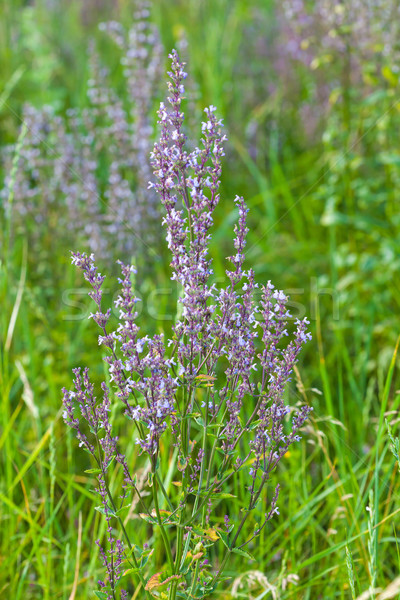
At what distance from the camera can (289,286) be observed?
13.0 ft

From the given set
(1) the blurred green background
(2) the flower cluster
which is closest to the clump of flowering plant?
(1) the blurred green background

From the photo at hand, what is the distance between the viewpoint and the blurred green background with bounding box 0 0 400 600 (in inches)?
78.5

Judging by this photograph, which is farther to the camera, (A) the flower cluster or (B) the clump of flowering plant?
(A) the flower cluster

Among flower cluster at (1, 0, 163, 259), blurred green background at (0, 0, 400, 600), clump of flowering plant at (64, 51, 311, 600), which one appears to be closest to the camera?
clump of flowering plant at (64, 51, 311, 600)

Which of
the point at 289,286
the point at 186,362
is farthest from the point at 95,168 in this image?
the point at 186,362

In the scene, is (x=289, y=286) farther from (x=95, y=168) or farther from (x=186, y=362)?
(x=186, y=362)

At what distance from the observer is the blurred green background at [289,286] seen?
200 centimetres

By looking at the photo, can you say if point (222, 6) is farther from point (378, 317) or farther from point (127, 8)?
point (378, 317)

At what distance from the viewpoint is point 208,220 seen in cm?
128

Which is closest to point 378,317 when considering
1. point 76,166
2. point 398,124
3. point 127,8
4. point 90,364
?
point 398,124

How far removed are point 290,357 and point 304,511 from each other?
85 centimetres

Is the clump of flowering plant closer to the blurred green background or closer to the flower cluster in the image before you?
the blurred green background

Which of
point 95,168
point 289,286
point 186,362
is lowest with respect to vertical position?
point 186,362

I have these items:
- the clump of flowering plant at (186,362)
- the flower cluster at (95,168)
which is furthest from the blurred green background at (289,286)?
the clump of flowering plant at (186,362)
